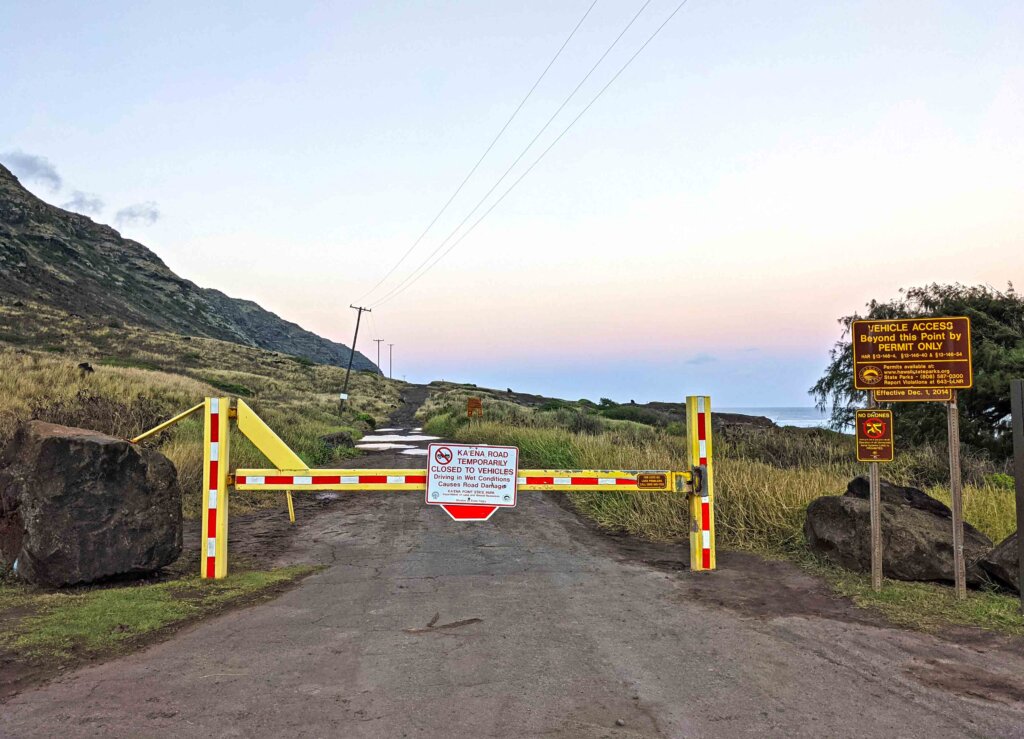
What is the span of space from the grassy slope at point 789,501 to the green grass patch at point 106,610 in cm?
491

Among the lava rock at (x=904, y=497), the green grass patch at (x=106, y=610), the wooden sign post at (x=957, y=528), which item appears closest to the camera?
the green grass patch at (x=106, y=610)

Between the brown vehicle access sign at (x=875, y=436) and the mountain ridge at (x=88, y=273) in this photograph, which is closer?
the brown vehicle access sign at (x=875, y=436)

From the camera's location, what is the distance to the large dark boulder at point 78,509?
5453 mm

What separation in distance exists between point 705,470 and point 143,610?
4925mm

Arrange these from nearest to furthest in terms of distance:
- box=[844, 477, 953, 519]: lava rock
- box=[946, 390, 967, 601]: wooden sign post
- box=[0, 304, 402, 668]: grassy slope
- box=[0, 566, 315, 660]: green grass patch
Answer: box=[0, 566, 315, 660]: green grass patch → box=[0, 304, 402, 668]: grassy slope → box=[946, 390, 967, 601]: wooden sign post → box=[844, 477, 953, 519]: lava rock

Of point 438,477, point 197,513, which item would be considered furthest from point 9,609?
point 197,513

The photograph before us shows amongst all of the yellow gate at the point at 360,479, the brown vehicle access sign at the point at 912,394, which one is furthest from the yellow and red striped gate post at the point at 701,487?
the brown vehicle access sign at the point at 912,394

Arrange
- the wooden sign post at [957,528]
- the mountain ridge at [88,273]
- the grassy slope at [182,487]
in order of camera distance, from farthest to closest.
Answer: the mountain ridge at [88,273]
the wooden sign post at [957,528]
the grassy slope at [182,487]

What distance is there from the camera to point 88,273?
105938 millimetres

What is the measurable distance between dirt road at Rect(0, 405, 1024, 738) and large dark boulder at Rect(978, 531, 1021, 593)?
1352 mm

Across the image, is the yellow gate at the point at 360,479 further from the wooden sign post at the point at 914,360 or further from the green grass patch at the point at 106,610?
the wooden sign post at the point at 914,360

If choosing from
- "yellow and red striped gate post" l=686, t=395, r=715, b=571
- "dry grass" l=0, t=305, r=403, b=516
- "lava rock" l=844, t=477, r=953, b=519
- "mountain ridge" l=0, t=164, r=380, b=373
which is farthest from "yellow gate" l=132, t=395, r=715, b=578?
"mountain ridge" l=0, t=164, r=380, b=373

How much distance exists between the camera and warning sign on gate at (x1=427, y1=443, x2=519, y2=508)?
6.21 m

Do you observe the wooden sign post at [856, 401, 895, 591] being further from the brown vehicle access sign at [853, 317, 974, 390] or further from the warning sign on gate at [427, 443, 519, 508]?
the warning sign on gate at [427, 443, 519, 508]
